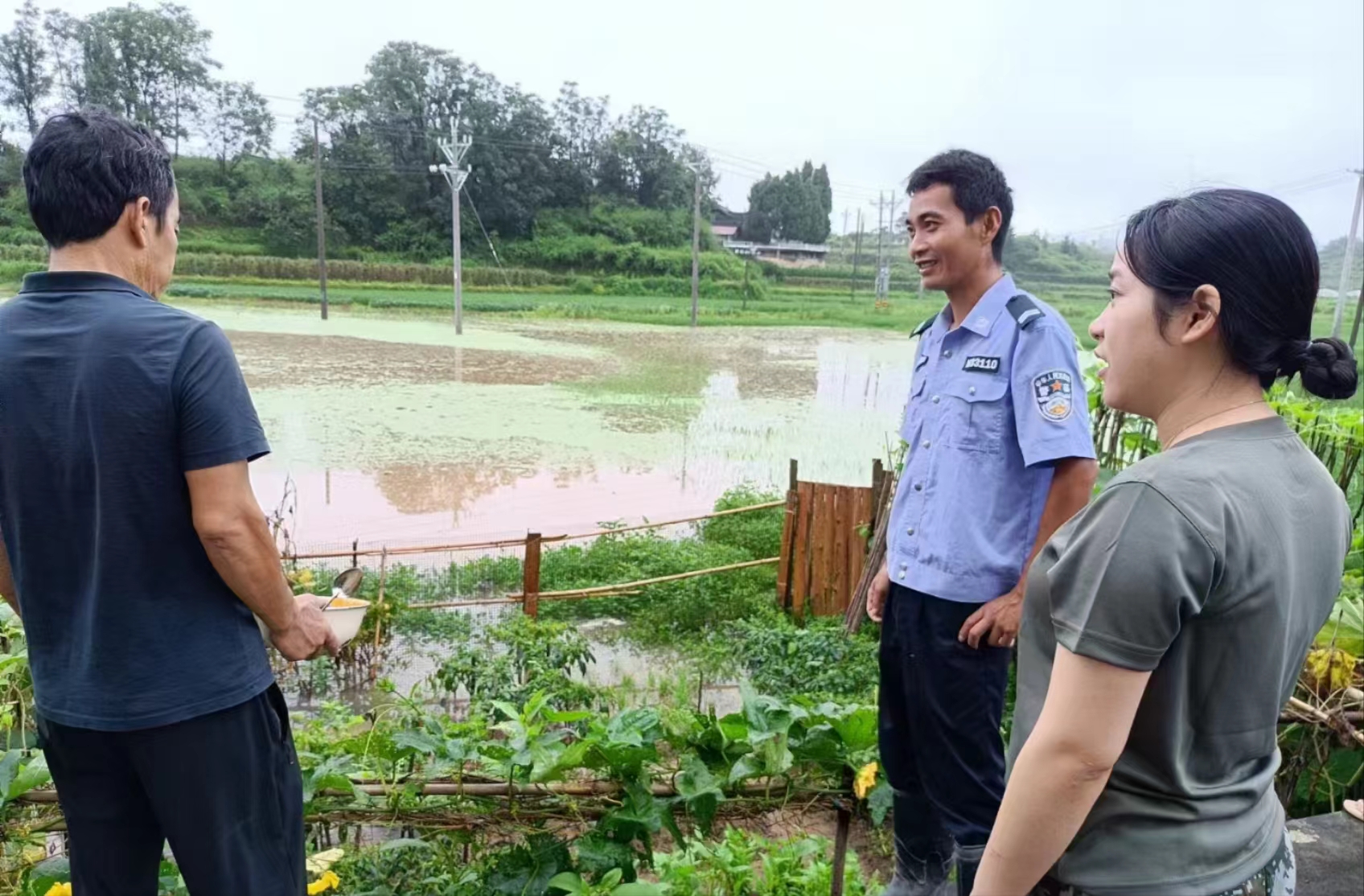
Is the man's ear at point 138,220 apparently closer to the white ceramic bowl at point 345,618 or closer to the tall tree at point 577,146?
the white ceramic bowl at point 345,618

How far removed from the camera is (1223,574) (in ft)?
2.64

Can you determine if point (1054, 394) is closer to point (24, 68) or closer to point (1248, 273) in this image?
point (1248, 273)

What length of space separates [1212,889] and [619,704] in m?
3.48

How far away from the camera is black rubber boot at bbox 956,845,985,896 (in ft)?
5.26

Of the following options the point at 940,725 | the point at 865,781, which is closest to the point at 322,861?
the point at 865,781

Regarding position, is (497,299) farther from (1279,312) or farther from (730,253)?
(1279,312)

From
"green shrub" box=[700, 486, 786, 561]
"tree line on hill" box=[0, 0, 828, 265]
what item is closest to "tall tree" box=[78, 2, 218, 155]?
"tree line on hill" box=[0, 0, 828, 265]

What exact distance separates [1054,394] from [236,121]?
96.4ft

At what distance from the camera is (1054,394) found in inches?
64.4

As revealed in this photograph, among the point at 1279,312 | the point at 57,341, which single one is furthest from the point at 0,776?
the point at 1279,312

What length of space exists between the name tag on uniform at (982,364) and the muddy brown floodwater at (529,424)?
6830 mm

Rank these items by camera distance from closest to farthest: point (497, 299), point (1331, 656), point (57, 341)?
point (57, 341)
point (1331, 656)
point (497, 299)

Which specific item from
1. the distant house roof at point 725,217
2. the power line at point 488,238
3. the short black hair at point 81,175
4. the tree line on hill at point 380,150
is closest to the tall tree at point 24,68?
the tree line on hill at point 380,150

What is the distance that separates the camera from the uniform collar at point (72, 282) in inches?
45.2
